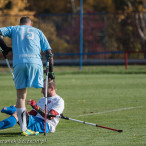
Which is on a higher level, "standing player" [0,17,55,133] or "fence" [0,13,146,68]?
"standing player" [0,17,55,133]

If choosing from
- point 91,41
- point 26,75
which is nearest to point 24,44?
point 26,75

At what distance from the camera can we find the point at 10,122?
7.86 meters

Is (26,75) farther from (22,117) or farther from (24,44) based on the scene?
(22,117)

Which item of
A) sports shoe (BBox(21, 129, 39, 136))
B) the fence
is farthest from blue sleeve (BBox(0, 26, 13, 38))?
the fence

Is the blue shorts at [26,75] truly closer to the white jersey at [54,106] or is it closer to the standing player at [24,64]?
the standing player at [24,64]

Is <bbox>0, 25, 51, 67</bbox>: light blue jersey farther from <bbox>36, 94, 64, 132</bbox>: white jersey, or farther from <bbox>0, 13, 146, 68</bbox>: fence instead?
<bbox>0, 13, 146, 68</bbox>: fence

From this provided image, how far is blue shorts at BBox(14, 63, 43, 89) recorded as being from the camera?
716 centimetres

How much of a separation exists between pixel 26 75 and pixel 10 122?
111cm

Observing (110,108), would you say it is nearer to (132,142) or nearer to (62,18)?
(132,142)

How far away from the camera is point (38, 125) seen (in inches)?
298

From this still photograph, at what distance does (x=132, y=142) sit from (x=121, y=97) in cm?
650

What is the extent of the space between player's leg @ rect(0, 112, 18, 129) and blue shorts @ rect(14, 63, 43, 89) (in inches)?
31.0

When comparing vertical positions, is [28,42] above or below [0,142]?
above

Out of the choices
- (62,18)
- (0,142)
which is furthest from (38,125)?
(62,18)
